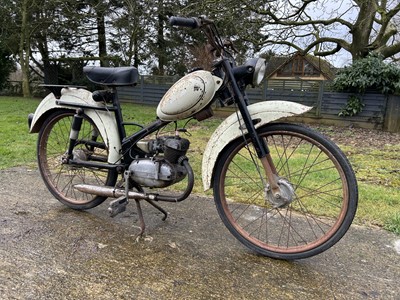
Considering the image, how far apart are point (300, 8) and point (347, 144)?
497 centimetres

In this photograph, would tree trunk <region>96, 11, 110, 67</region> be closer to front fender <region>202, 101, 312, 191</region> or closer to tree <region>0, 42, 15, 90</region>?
tree <region>0, 42, 15, 90</region>

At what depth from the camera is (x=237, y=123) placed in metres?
1.88

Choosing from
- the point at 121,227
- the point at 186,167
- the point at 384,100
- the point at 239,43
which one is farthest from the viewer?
the point at 239,43

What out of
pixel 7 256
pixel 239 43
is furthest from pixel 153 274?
pixel 239 43

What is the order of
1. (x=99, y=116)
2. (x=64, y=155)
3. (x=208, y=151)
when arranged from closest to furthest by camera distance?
(x=208, y=151) < (x=99, y=116) < (x=64, y=155)

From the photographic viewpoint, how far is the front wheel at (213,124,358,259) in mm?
1712

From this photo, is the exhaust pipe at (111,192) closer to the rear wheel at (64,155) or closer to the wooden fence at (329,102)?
the rear wheel at (64,155)

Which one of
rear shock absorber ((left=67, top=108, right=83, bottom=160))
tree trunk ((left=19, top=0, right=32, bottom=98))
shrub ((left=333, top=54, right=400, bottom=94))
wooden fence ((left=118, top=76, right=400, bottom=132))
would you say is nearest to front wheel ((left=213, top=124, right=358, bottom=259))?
rear shock absorber ((left=67, top=108, right=83, bottom=160))

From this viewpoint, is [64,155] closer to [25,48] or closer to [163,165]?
[163,165]

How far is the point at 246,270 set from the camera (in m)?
1.76

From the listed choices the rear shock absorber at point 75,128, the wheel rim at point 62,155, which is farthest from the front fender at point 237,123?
the rear shock absorber at point 75,128

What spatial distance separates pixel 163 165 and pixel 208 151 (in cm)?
31

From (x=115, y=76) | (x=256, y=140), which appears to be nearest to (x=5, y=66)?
(x=115, y=76)

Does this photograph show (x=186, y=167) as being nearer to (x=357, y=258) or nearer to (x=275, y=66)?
(x=357, y=258)
